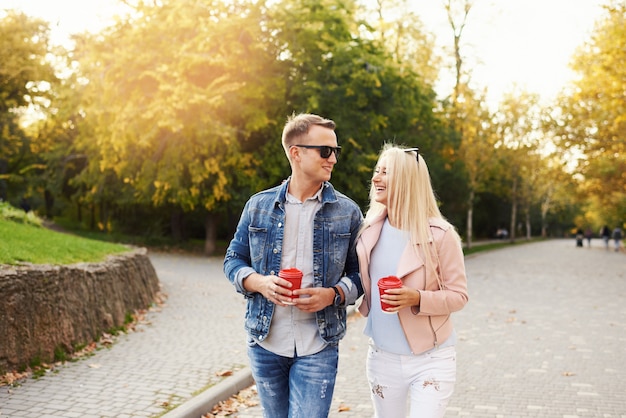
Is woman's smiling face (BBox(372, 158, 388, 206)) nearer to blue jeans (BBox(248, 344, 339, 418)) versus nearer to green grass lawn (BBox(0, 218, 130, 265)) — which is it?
blue jeans (BBox(248, 344, 339, 418))

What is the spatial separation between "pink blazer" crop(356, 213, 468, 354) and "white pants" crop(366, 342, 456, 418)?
81mm

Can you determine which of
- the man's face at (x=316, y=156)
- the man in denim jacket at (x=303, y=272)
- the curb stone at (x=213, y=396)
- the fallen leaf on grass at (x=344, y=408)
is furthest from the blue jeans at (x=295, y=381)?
the fallen leaf on grass at (x=344, y=408)

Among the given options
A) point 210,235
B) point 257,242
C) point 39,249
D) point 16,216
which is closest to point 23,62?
point 210,235

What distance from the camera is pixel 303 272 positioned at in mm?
3553

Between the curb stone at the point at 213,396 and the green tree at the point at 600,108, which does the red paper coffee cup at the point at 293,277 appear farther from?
the green tree at the point at 600,108

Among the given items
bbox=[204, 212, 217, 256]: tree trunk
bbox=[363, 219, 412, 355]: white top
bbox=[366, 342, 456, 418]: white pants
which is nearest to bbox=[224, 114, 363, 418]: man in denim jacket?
bbox=[363, 219, 412, 355]: white top

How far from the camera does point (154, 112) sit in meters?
21.6

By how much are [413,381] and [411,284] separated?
0.50 meters

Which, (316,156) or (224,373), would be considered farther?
(224,373)

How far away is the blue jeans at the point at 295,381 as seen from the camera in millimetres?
3494

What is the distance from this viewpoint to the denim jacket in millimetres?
3551

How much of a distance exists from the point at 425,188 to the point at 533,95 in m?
39.4

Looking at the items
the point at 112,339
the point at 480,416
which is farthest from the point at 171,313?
the point at 480,416

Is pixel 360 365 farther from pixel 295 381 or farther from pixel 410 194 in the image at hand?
pixel 410 194
